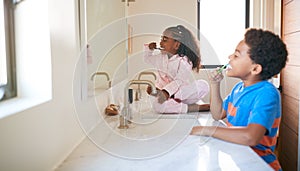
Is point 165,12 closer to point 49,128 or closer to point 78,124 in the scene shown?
point 78,124

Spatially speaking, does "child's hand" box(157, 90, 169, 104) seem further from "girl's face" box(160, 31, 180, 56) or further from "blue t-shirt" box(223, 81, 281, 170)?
"blue t-shirt" box(223, 81, 281, 170)

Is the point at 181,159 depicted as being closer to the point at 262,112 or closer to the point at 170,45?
the point at 262,112

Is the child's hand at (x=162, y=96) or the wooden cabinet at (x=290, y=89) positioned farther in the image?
the wooden cabinet at (x=290, y=89)

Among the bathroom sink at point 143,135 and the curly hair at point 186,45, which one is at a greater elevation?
the curly hair at point 186,45

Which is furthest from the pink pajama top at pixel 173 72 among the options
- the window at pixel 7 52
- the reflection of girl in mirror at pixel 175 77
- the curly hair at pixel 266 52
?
the window at pixel 7 52

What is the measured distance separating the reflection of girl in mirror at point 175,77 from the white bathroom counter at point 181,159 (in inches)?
23.8

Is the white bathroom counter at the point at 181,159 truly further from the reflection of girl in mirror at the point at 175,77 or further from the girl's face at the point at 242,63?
the reflection of girl in mirror at the point at 175,77

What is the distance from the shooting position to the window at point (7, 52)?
82 centimetres

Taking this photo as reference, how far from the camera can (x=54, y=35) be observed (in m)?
0.96

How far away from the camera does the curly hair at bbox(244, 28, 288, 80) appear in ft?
4.23

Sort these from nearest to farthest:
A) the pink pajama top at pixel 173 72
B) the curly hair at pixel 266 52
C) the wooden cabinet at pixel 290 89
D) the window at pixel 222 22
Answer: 1. the curly hair at pixel 266 52
2. the pink pajama top at pixel 173 72
3. the wooden cabinet at pixel 290 89
4. the window at pixel 222 22

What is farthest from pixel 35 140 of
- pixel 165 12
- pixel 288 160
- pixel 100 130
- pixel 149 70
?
pixel 165 12

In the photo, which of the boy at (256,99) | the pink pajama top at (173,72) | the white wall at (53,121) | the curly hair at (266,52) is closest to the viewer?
the white wall at (53,121)

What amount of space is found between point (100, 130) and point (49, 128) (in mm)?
522
